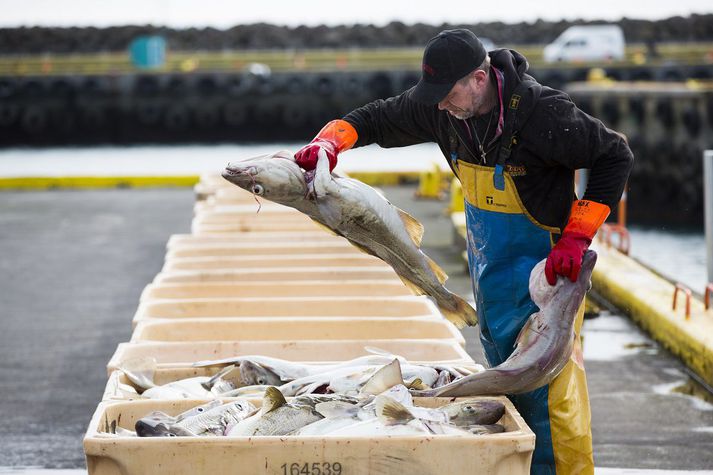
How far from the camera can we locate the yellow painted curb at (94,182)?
2017 centimetres

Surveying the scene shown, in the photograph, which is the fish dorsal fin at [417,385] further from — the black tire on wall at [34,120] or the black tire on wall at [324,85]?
the black tire on wall at [34,120]

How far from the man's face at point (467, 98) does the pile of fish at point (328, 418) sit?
1110 mm

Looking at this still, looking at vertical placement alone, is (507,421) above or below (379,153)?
above

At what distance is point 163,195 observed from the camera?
748 inches

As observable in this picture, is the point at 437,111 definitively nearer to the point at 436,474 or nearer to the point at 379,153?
the point at 436,474

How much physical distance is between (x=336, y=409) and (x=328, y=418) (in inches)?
2.5

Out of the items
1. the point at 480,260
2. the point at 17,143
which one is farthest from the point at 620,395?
the point at 17,143

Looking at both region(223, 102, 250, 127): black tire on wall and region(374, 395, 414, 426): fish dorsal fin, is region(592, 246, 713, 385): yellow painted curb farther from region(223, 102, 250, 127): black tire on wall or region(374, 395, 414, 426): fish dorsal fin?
region(223, 102, 250, 127): black tire on wall

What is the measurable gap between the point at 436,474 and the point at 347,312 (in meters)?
3.16

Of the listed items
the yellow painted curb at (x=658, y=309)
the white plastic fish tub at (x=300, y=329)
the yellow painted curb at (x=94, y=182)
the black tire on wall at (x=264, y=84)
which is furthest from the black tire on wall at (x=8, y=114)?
the white plastic fish tub at (x=300, y=329)

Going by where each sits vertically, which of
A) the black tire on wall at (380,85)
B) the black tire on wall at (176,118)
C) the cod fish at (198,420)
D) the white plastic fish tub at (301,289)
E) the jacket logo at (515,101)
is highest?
the jacket logo at (515,101)

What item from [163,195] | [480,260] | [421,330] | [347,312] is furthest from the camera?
[163,195]

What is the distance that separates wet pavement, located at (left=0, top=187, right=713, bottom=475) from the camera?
20.3ft

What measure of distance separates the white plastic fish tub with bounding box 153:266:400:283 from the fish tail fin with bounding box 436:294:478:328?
3.17 m
